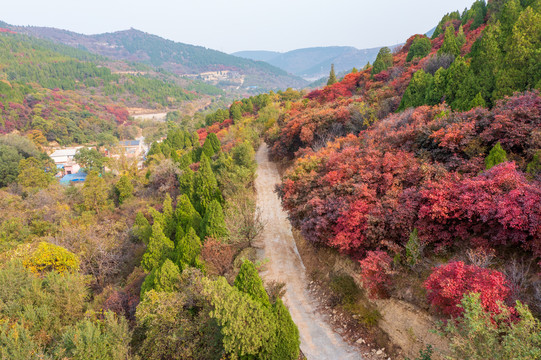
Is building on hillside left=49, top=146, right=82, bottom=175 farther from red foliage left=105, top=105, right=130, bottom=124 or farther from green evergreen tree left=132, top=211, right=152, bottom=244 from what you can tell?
green evergreen tree left=132, top=211, right=152, bottom=244

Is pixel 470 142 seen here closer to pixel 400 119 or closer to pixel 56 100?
pixel 400 119

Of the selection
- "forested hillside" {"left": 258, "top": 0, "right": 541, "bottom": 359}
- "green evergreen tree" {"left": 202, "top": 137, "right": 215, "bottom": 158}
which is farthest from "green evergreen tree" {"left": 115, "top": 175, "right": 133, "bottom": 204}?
"forested hillside" {"left": 258, "top": 0, "right": 541, "bottom": 359}

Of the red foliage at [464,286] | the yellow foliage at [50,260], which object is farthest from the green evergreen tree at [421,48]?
the yellow foliage at [50,260]

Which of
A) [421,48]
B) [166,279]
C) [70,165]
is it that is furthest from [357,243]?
[70,165]

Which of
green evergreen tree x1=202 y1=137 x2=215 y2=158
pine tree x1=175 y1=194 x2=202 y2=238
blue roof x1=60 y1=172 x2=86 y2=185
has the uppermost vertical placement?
green evergreen tree x1=202 y1=137 x2=215 y2=158

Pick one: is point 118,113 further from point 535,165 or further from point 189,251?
point 535,165

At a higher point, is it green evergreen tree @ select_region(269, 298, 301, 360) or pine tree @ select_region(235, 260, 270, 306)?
pine tree @ select_region(235, 260, 270, 306)
